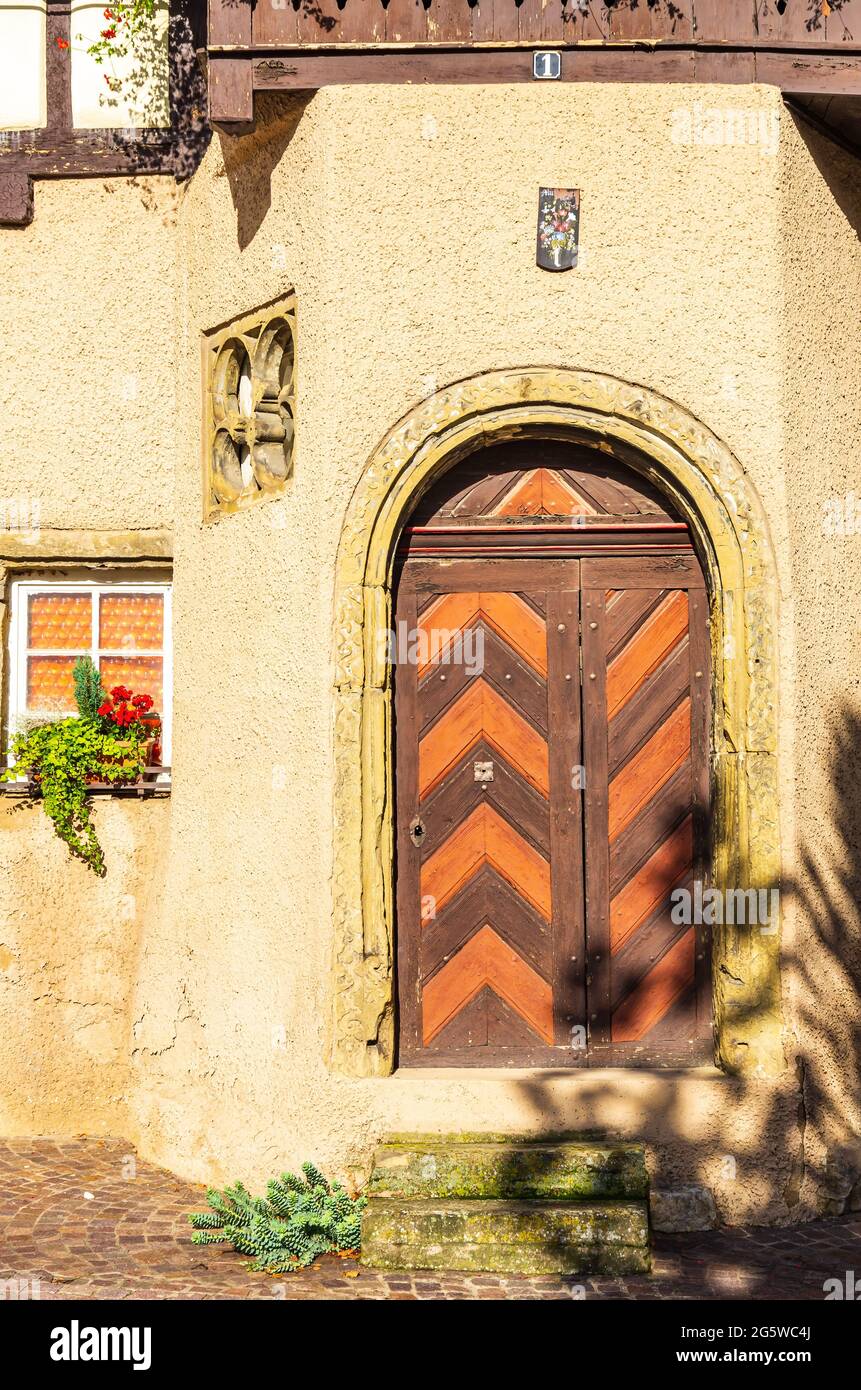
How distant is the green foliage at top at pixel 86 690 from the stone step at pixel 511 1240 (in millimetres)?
3092

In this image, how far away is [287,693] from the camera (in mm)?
6148

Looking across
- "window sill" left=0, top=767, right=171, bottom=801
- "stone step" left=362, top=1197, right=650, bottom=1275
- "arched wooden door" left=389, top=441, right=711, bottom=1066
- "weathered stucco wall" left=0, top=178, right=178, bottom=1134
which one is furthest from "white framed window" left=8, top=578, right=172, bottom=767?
"stone step" left=362, top=1197, right=650, bottom=1275

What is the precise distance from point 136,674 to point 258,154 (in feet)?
9.06

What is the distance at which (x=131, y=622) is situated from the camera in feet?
24.8

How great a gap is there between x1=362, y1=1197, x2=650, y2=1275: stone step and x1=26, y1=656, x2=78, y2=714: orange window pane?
344 centimetres

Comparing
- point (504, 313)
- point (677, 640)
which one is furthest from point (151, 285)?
point (677, 640)

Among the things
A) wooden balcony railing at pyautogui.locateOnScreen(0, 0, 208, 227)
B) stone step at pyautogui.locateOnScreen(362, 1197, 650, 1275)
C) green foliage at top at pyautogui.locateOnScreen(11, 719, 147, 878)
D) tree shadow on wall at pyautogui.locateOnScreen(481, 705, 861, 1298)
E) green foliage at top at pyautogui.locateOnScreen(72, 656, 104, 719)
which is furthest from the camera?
wooden balcony railing at pyautogui.locateOnScreen(0, 0, 208, 227)

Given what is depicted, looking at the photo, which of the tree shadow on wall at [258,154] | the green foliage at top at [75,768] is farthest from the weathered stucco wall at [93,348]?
the green foliage at top at [75,768]

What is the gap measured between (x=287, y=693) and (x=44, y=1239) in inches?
96.9

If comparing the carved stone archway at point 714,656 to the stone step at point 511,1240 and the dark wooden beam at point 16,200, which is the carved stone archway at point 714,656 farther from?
the dark wooden beam at point 16,200

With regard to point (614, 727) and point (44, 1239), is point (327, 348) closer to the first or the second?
point (614, 727)

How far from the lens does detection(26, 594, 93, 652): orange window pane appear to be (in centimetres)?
757

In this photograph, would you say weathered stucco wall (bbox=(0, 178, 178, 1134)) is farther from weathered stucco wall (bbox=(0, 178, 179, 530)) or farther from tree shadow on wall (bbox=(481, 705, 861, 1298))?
tree shadow on wall (bbox=(481, 705, 861, 1298))

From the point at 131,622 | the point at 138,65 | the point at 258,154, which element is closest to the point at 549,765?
the point at 131,622
